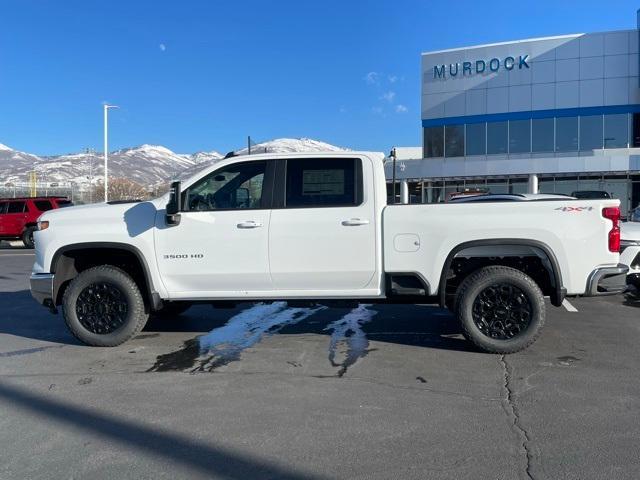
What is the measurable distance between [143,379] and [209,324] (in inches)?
94.8

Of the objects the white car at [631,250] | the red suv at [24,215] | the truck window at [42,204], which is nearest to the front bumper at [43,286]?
the white car at [631,250]

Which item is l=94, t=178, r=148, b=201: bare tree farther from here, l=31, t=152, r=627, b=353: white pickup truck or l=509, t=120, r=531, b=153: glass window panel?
l=31, t=152, r=627, b=353: white pickup truck

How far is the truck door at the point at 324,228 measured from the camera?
596 centimetres

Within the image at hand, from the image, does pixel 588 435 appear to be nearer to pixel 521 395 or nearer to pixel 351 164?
pixel 521 395

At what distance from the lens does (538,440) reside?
3891 mm

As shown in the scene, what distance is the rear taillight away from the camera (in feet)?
18.6

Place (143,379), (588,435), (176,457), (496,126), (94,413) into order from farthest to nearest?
(496,126) → (143,379) → (94,413) → (588,435) → (176,457)

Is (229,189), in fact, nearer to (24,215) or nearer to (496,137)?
(24,215)

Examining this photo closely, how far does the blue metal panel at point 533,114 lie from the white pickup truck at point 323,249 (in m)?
31.2

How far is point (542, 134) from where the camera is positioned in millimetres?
34656

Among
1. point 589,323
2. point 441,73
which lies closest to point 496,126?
point 441,73

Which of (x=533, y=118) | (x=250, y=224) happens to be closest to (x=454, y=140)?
(x=533, y=118)

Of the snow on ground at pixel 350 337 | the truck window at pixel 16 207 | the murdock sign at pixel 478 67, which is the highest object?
the murdock sign at pixel 478 67

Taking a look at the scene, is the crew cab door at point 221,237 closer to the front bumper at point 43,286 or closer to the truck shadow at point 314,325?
the truck shadow at point 314,325
